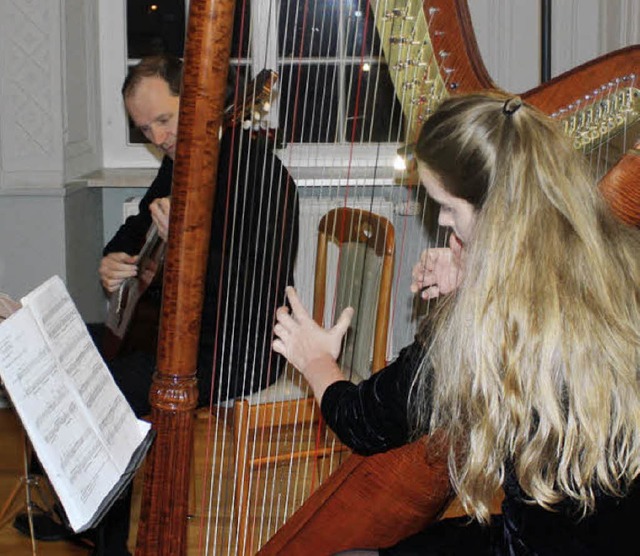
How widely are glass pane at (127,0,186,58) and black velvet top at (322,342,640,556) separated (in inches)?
105

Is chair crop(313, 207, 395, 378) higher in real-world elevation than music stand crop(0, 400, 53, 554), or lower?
higher

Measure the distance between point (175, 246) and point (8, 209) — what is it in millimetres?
2353

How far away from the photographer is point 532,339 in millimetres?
1330

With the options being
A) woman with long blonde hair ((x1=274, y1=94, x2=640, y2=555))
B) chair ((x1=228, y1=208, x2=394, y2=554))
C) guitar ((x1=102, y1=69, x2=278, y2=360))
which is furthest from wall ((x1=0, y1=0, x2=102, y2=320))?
woman with long blonde hair ((x1=274, y1=94, x2=640, y2=555))

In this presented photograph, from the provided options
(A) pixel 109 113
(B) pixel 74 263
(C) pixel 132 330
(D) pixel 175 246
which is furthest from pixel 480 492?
(A) pixel 109 113

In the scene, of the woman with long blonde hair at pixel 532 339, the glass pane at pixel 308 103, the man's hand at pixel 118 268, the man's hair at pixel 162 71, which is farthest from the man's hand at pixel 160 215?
the glass pane at pixel 308 103

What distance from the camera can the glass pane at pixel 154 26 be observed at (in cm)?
392

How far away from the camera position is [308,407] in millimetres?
2312

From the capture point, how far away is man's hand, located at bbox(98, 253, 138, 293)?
2.46 m

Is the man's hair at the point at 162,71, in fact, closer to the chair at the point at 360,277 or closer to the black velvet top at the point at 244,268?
the black velvet top at the point at 244,268

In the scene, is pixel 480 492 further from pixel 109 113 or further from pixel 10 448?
pixel 109 113

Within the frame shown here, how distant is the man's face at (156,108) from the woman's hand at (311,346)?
1.02 meters

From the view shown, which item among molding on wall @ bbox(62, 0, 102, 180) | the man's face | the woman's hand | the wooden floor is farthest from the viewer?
molding on wall @ bbox(62, 0, 102, 180)

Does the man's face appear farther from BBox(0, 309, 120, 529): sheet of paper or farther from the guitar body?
BBox(0, 309, 120, 529): sheet of paper
